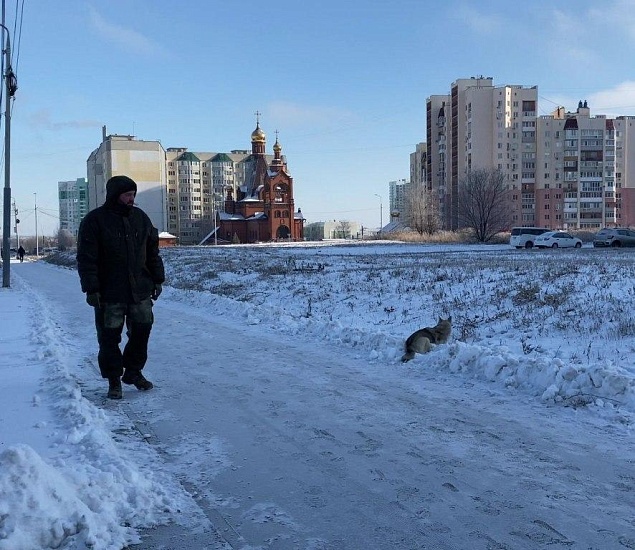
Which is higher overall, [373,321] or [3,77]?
[3,77]

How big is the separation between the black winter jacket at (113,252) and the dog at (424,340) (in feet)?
11.4

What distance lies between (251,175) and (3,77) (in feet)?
307

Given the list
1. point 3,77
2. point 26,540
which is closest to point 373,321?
point 26,540

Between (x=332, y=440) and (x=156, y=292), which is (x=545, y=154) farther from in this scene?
(x=332, y=440)

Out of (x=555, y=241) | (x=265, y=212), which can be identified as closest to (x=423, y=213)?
(x=265, y=212)

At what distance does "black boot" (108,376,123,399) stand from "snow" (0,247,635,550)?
0.36 feet

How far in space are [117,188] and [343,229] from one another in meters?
156

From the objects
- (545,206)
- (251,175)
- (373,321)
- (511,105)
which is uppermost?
(511,105)

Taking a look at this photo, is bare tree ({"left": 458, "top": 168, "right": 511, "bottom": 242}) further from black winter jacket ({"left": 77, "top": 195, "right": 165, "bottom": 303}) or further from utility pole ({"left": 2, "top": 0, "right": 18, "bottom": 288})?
black winter jacket ({"left": 77, "top": 195, "right": 165, "bottom": 303})

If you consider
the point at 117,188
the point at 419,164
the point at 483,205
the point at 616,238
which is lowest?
A: the point at 616,238

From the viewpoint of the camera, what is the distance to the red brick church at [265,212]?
4139 inches

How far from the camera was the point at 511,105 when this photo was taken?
105 meters

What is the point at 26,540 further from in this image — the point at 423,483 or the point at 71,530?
the point at 423,483

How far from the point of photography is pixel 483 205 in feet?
216
